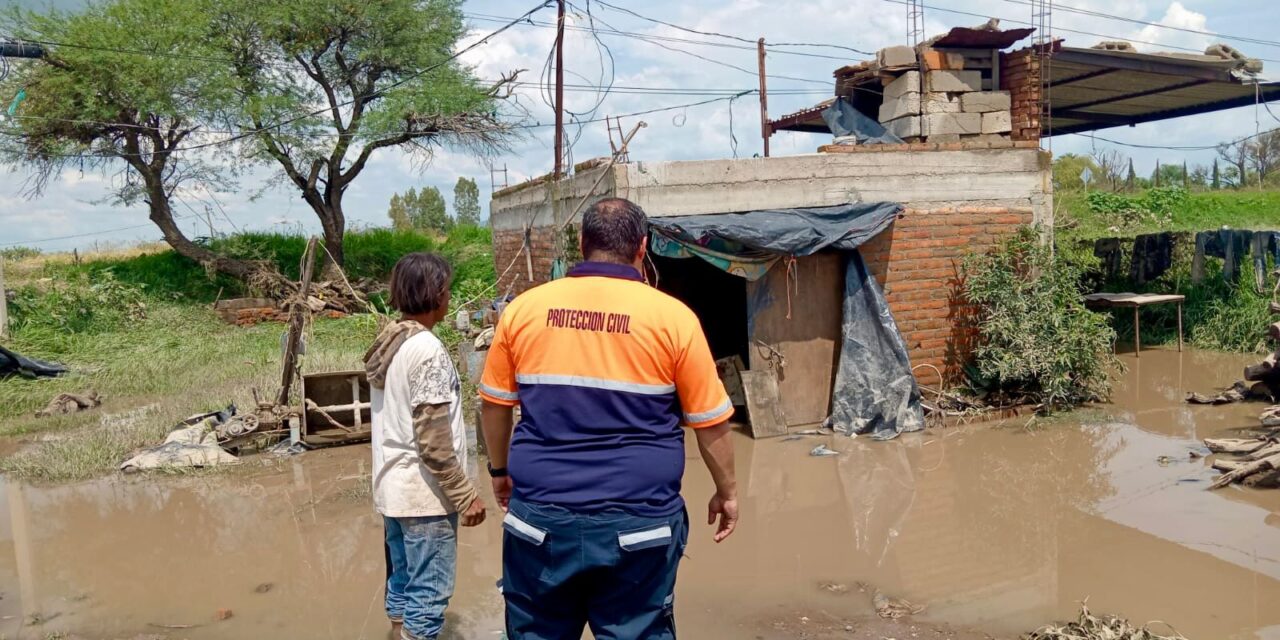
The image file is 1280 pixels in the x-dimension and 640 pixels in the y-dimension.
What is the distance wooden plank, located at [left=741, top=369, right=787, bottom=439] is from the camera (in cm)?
804

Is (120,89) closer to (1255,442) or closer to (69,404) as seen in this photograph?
(69,404)

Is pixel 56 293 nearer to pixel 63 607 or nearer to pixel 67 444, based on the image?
pixel 67 444

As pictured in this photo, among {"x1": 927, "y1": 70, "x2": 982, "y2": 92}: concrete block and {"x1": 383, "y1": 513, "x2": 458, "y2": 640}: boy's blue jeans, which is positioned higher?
{"x1": 927, "y1": 70, "x2": 982, "y2": 92}: concrete block

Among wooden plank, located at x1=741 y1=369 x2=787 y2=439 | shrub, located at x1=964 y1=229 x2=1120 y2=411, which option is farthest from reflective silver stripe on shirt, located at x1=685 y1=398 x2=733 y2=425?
shrub, located at x1=964 y1=229 x2=1120 y2=411

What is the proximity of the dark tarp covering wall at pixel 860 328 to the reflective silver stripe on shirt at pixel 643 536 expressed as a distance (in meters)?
5.60

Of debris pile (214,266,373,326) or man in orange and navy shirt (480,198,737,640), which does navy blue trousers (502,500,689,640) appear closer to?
man in orange and navy shirt (480,198,737,640)

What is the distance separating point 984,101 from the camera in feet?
30.4

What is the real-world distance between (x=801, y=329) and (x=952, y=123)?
9.41 feet

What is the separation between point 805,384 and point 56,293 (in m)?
14.3

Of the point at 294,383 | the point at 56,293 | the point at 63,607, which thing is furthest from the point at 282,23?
the point at 63,607

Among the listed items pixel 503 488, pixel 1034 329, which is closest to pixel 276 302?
pixel 1034 329

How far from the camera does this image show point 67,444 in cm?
813

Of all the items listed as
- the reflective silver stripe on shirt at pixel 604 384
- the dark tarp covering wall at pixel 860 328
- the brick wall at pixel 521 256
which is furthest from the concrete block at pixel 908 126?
the reflective silver stripe on shirt at pixel 604 384

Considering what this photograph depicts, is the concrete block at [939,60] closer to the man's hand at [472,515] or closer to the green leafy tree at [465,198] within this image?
the man's hand at [472,515]
